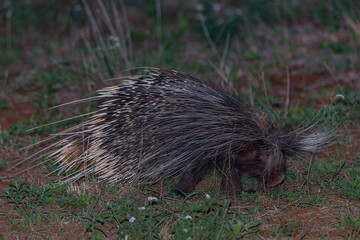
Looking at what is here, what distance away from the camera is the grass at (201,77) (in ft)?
11.1

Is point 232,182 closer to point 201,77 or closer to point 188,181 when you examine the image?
point 188,181

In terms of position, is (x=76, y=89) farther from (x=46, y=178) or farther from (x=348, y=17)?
(x=348, y=17)

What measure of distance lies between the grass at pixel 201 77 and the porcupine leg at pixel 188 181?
2.9 inches

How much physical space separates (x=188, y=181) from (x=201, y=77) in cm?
244

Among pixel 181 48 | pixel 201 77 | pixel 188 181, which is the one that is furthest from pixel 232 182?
pixel 181 48

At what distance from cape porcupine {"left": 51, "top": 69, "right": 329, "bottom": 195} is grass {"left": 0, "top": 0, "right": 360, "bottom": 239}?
16 centimetres

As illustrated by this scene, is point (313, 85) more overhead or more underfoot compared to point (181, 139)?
more underfoot

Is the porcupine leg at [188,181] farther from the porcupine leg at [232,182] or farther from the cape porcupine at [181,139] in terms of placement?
the porcupine leg at [232,182]

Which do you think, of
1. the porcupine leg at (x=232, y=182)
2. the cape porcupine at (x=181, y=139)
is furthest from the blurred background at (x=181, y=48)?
the porcupine leg at (x=232, y=182)

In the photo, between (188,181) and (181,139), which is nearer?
(181,139)

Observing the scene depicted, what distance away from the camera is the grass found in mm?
3375

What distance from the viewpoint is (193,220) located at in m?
3.12

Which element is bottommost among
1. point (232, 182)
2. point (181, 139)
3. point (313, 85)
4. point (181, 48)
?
point (313, 85)

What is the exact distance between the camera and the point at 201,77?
6.12 metres
